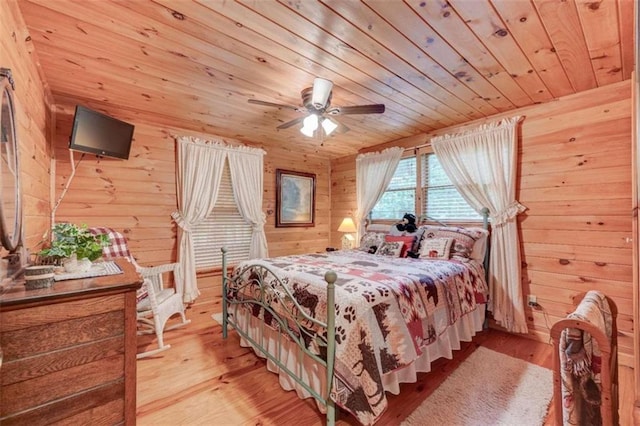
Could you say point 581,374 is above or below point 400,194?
below

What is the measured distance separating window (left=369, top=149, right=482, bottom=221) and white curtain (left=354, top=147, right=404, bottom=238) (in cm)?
12

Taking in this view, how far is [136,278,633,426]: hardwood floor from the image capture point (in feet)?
5.64

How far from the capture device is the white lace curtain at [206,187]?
133 inches

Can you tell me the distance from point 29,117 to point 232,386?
2374 mm

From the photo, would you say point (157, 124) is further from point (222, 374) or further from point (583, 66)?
point (583, 66)

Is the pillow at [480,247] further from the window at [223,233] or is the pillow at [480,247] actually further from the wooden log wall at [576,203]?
the window at [223,233]

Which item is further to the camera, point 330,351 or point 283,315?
point 283,315

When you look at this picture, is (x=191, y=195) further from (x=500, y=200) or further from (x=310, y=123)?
(x=500, y=200)

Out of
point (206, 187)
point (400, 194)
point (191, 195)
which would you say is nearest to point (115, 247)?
point (191, 195)

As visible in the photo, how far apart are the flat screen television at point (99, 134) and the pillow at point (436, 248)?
3.40 meters

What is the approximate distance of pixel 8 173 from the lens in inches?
48.9

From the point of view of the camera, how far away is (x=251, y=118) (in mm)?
3139

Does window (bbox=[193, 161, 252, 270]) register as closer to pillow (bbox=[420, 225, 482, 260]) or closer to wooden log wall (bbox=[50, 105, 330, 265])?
wooden log wall (bbox=[50, 105, 330, 265])

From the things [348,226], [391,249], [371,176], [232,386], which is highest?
[371,176]
